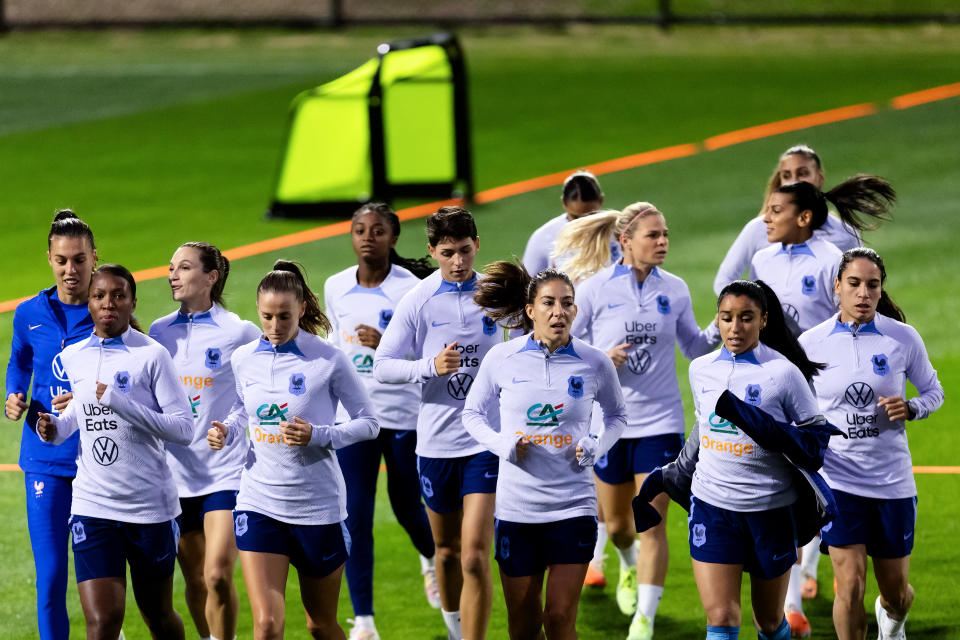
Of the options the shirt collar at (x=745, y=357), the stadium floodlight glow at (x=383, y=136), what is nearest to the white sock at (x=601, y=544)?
the shirt collar at (x=745, y=357)

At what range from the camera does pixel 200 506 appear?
8.41 metres

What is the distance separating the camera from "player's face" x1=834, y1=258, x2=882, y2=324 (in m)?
7.85

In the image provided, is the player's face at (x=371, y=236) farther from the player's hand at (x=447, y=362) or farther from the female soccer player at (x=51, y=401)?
the female soccer player at (x=51, y=401)

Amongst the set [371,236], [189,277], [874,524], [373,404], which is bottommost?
[874,524]

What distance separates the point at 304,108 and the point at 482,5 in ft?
43.0

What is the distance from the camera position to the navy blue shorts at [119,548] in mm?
7449

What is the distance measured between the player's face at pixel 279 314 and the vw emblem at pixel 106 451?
2.99ft

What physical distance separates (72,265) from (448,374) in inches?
80.9

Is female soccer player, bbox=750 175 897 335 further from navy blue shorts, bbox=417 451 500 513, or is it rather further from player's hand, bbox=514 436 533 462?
player's hand, bbox=514 436 533 462

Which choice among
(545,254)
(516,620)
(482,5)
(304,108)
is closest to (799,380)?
(516,620)

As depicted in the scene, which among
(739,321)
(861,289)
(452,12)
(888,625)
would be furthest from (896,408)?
(452,12)

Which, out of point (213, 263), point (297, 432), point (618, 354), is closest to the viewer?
point (297, 432)

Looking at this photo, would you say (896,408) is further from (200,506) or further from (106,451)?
(106,451)

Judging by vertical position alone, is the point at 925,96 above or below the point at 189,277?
above
